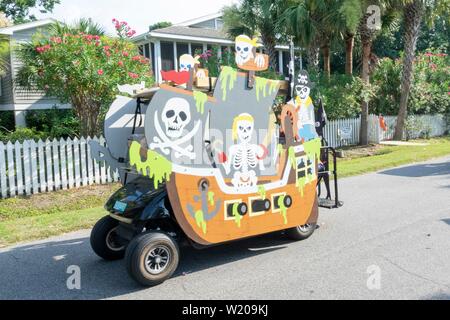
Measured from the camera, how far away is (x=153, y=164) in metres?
4.54

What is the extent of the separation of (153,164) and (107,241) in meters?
1.51

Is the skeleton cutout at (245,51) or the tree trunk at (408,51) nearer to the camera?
the skeleton cutout at (245,51)

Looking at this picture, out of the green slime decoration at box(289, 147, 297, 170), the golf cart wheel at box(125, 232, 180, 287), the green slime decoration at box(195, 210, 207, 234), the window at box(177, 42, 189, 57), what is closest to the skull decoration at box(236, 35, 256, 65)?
the green slime decoration at box(289, 147, 297, 170)

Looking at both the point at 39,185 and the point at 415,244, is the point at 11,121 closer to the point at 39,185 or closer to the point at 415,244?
the point at 39,185

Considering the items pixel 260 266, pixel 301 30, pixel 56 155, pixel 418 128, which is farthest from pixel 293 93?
pixel 418 128

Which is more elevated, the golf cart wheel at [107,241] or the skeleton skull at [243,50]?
the skeleton skull at [243,50]

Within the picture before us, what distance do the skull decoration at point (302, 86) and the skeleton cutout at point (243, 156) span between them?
1067 mm

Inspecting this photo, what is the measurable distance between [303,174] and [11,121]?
16.8 m

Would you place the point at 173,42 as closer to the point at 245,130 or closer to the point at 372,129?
the point at 372,129

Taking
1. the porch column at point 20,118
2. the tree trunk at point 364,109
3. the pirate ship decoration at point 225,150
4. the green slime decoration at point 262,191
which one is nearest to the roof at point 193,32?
the porch column at point 20,118

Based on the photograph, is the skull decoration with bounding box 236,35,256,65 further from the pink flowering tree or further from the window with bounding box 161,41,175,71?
the window with bounding box 161,41,175,71

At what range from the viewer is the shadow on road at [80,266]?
14.8ft

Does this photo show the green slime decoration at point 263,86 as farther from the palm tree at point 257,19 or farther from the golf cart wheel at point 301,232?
the palm tree at point 257,19

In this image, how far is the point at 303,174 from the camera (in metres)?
5.79
